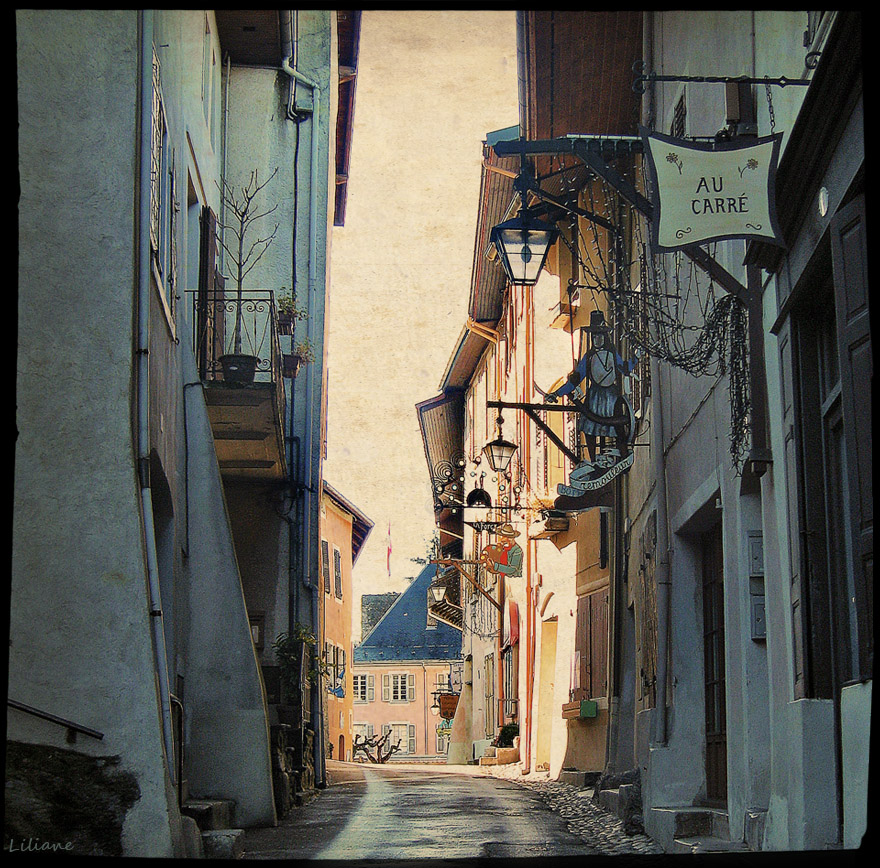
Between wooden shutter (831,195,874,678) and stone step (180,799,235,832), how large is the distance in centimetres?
481

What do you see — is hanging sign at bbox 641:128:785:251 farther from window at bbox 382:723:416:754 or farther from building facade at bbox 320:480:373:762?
window at bbox 382:723:416:754

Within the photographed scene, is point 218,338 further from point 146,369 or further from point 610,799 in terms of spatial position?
point 146,369

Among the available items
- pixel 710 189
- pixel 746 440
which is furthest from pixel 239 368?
pixel 710 189

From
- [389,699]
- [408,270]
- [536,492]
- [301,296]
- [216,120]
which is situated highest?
[408,270]

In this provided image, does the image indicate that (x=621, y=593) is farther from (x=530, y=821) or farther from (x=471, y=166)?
(x=471, y=166)

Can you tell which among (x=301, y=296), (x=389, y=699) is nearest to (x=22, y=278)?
(x=301, y=296)

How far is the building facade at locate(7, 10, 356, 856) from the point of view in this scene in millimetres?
7086

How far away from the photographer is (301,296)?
17.5 m

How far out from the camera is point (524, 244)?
10.9 m

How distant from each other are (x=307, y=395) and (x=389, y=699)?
1816 inches

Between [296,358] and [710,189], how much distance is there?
35.4 ft

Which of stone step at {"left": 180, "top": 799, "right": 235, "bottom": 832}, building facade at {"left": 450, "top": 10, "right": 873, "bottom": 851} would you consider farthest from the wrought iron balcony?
stone step at {"left": 180, "top": 799, "right": 235, "bottom": 832}

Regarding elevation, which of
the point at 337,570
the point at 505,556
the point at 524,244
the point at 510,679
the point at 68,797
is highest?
the point at 524,244

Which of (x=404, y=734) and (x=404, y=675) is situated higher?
(x=404, y=675)
